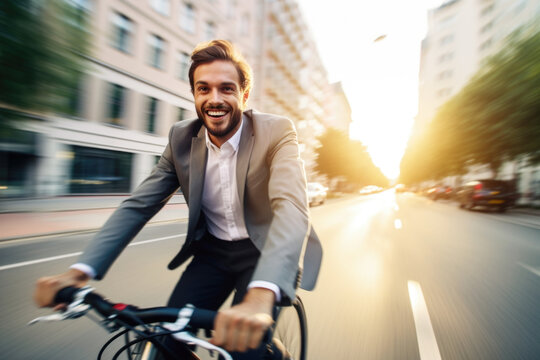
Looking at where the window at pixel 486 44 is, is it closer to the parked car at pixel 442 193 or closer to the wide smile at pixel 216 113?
the parked car at pixel 442 193

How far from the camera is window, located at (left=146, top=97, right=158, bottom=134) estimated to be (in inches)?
711

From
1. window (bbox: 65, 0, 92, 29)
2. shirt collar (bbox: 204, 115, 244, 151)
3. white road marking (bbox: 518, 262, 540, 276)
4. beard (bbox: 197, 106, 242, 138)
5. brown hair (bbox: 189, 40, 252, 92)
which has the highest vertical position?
window (bbox: 65, 0, 92, 29)

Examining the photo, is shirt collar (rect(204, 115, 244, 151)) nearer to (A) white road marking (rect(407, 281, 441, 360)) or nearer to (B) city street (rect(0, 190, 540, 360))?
(B) city street (rect(0, 190, 540, 360))

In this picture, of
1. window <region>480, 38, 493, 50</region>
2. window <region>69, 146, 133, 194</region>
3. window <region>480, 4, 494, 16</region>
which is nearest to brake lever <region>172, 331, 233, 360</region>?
window <region>69, 146, 133, 194</region>

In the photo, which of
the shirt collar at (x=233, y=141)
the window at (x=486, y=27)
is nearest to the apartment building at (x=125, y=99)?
the shirt collar at (x=233, y=141)

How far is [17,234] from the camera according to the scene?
21.3 feet

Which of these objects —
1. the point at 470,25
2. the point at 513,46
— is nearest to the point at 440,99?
the point at 470,25

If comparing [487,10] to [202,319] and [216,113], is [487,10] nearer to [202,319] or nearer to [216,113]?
[216,113]

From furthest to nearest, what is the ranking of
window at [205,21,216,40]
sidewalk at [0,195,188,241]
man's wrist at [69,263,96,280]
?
window at [205,21,216,40] → sidewalk at [0,195,188,241] → man's wrist at [69,263,96,280]

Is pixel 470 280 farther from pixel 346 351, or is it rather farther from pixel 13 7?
pixel 13 7

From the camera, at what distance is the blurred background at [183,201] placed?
2889 millimetres

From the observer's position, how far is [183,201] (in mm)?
17141

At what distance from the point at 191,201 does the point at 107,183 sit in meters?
16.4

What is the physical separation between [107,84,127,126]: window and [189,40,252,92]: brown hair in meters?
16.4
